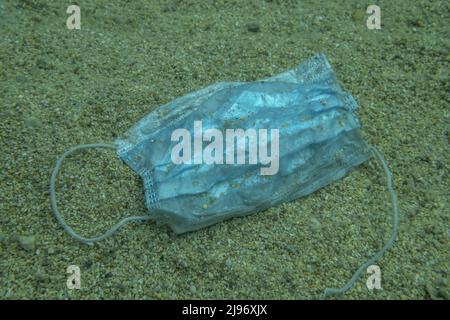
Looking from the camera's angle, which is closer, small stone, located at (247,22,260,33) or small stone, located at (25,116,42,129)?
small stone, located at (25,116,42,129)

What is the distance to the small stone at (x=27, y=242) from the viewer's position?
4.46 ft

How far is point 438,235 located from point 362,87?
0.64m

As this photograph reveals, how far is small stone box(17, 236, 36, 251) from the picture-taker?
136 cm

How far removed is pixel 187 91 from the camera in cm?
178

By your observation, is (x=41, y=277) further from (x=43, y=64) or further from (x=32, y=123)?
(x=43, y=64)

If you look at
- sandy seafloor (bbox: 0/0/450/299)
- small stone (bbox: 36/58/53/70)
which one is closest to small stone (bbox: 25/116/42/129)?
sandy seafloor (bbox: 0/0/450/299)

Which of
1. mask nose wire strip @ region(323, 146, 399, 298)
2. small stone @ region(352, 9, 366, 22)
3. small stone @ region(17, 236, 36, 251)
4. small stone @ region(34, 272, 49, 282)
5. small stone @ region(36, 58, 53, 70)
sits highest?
small stone @ region(36, 58, 53, 70)

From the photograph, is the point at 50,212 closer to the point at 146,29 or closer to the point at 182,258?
the point at 182,258

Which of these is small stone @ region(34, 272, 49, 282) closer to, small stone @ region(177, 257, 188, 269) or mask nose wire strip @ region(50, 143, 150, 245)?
mask nose wire strip @ region(50, 143, 150, 245)

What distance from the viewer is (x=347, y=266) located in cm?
137

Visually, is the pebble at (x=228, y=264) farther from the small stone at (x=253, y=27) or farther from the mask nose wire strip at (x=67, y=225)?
the small stone at (x=253, y=27)

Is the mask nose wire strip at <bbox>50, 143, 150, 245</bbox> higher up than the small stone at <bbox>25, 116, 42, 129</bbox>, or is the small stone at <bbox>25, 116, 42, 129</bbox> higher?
the small stone at <bbox>25, 116, 42, 129</bbox>
